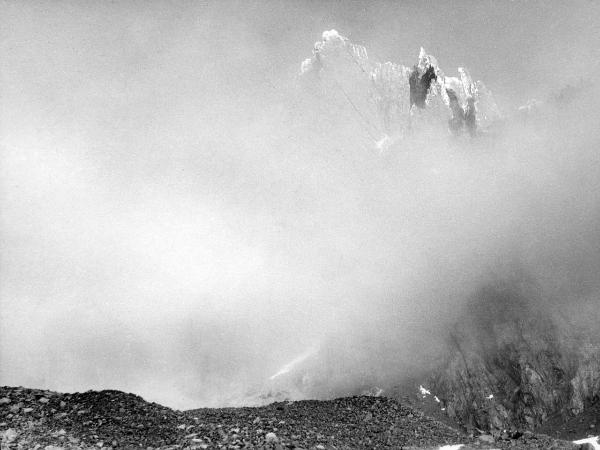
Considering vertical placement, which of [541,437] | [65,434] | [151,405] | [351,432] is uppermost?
[151,405]

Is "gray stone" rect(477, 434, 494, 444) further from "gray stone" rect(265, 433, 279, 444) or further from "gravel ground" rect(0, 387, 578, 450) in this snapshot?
"gray stone" rect(265, 433, 279, 444)

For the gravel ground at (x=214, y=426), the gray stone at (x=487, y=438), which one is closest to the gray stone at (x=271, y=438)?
the gravel ground at (x=214, y=426)

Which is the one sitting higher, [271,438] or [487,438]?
[271,438]

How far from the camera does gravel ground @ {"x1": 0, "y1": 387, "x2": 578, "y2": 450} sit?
2375cm

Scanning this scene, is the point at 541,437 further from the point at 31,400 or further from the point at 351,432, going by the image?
Result: the point at 31,400

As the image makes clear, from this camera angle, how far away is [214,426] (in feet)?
85.4

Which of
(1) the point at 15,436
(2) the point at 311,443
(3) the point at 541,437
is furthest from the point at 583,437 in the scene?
(1) the point at 15,436

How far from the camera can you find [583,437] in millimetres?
178375

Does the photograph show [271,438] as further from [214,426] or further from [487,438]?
[487,438]

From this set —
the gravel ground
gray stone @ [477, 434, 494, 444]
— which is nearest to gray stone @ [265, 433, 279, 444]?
the gravel ground

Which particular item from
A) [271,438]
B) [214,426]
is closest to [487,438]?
[271,438]

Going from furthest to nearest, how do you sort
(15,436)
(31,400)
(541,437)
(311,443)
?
(541,437) < (31,400) < (311,443) < (15,436)

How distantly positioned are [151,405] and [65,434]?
19.2 ft

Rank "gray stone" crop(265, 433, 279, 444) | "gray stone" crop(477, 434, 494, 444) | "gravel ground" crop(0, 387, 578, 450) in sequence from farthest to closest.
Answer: "gray stone" crop(477, 434, 494, 444), "gray stone" crop(265, 433, 279, 444), "gravel ground" crop(0, 387, 578, 450)
